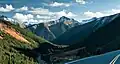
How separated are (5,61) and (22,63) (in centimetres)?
1778

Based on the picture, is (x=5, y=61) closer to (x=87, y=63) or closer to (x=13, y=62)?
(x=13, y=62)

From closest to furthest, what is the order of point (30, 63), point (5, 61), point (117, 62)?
1. point (117, 62)
2. point (5, 61)
3. point (30, 63)

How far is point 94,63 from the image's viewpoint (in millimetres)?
91312

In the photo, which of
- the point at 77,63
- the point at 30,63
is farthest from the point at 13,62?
the point at 77,63

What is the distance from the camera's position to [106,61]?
9375cm

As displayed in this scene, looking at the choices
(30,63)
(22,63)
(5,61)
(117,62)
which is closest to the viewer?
(117,62)

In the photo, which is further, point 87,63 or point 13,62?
point 13,62

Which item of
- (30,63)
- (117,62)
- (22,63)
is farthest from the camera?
(30,63)

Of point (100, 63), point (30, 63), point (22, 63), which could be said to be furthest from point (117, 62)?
point (30, 63)

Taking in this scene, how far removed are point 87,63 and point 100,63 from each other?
12.4ft

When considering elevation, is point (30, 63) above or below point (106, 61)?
below

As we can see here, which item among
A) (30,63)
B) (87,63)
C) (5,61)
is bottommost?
(30,63)

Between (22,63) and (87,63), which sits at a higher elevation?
(87,63)

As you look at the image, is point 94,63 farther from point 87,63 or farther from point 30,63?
point 30,63
